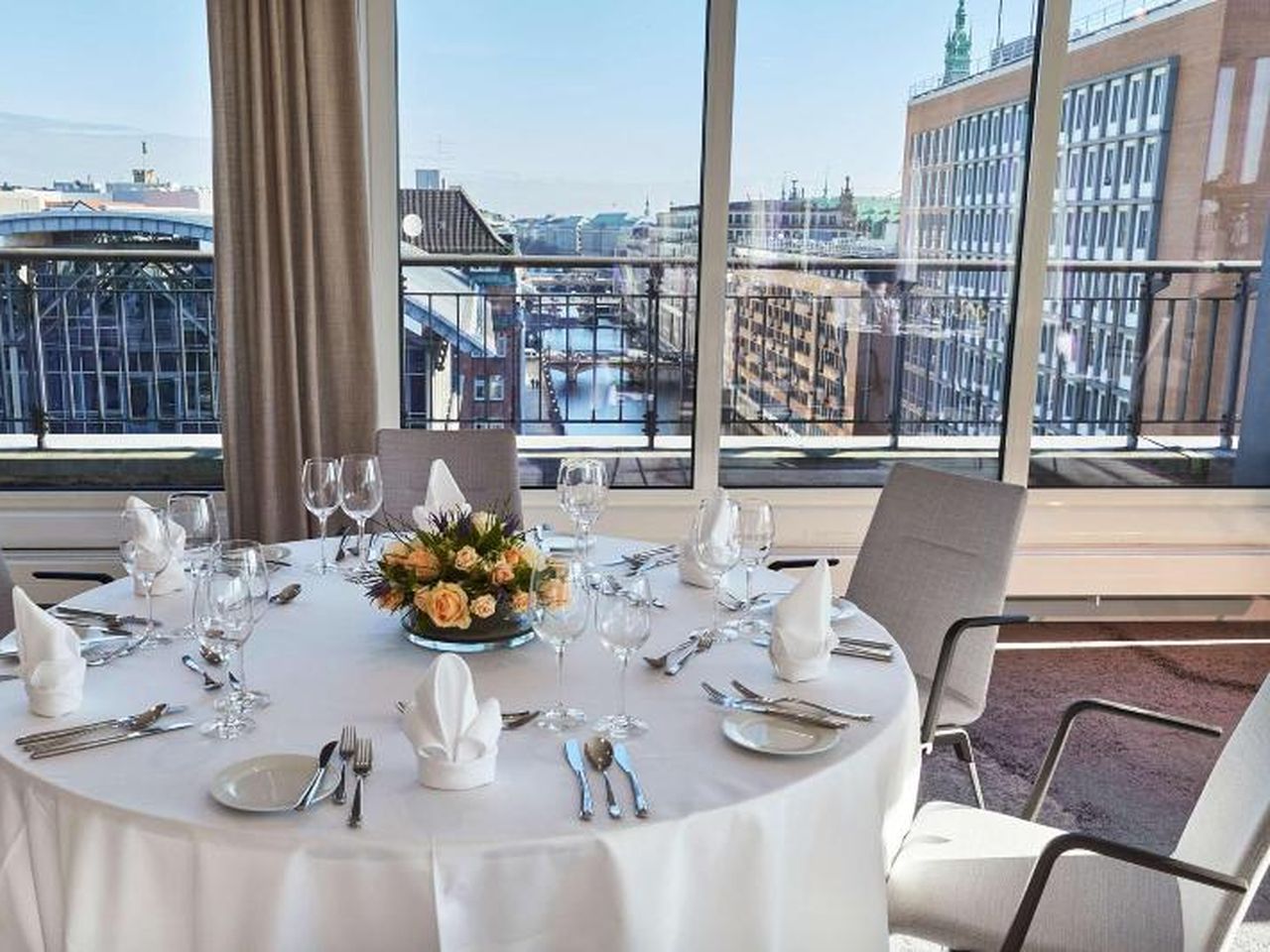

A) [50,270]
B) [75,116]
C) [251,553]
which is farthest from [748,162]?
[251,553]

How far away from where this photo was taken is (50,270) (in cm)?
421

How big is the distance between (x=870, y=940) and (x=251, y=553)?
1036mm

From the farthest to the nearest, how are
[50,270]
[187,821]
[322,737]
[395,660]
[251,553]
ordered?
[50,270] → [395,660] → [251,553] → [322,737] → [187,821]

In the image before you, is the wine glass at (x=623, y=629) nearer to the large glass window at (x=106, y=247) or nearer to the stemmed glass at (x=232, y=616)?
the stemmed glass at (x=232, y=616)

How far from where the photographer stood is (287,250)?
348 cm

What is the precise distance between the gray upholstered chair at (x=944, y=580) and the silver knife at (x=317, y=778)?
4.18 ft

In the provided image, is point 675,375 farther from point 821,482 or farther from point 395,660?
point 395,660

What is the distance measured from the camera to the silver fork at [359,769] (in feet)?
4.57

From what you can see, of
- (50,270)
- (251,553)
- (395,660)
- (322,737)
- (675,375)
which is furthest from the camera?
(675,375)

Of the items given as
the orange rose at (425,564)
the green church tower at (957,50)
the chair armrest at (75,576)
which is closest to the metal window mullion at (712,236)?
the green church tower at (957,50)

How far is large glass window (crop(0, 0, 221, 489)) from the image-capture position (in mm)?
3807

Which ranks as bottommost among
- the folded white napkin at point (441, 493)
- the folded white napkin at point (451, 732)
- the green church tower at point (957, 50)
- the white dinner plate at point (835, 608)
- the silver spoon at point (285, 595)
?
the white dinner plate at point (835, 608)

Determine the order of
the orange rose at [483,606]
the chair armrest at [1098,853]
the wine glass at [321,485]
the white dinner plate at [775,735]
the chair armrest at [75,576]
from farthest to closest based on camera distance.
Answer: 1. the chair armrest at [75,576]
2. the wine glass at [321,485]
3. the orange rose at [483,606]
4. the white dinner plate at [775,735]
5. the chair armrest at [1098,853]

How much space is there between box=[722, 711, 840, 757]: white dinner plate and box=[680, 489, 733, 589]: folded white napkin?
51 centimetres
